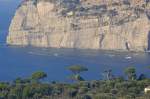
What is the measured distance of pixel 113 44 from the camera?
77.6m

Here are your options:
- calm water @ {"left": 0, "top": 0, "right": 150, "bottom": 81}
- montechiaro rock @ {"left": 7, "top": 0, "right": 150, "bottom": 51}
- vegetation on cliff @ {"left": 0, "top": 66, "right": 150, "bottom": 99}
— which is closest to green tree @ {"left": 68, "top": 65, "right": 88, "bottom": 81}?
vegetation on cliff @ {"left": 0, "top": 66, "right": 150, "bottom": 99}

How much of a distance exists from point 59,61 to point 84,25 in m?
14.8

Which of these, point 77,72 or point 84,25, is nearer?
point 77,72

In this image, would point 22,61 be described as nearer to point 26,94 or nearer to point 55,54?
point 55,54

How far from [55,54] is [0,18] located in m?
35.0

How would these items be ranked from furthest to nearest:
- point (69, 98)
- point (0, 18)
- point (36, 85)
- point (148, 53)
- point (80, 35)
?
point (0, 18), point (80, 35), point (148, 53), point (36, 85), point (69, 98)

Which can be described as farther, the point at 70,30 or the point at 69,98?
the point at 70,30

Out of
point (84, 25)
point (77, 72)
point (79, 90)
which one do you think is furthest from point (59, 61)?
point (79, 90)

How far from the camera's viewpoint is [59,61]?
220ft

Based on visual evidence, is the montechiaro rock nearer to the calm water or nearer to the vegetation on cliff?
the calm water

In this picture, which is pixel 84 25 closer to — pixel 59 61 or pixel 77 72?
pixel 59 61

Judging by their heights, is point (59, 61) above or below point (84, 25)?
below

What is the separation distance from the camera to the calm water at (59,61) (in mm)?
59875

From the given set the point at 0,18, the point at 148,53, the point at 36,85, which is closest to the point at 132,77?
the point at 36,85
